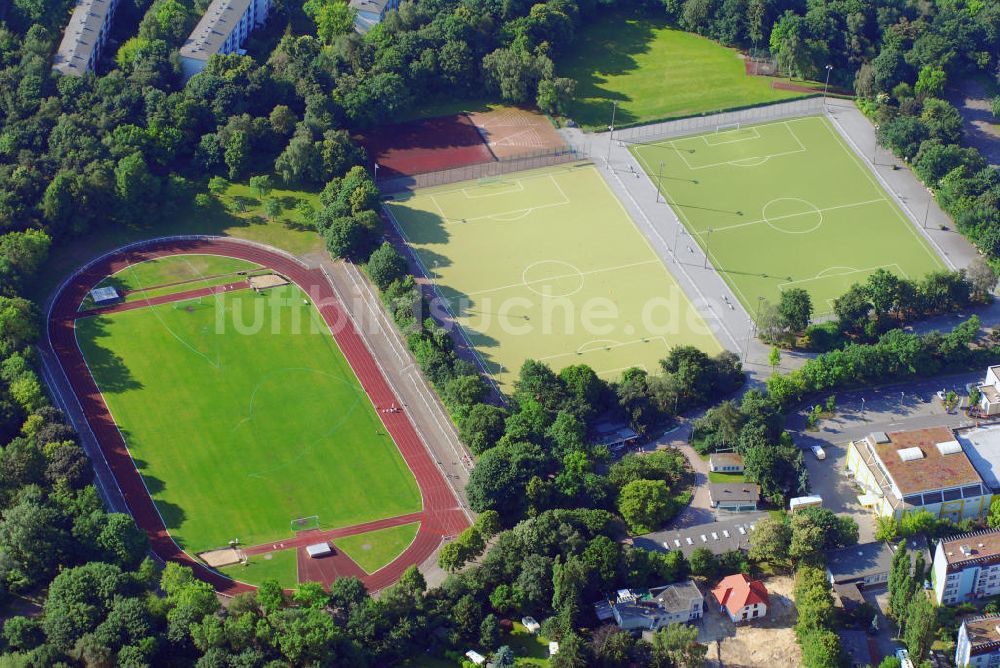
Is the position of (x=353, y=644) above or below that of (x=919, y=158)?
below

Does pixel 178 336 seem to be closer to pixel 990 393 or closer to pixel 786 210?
pixel 786 210

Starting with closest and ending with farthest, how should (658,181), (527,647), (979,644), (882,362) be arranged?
(979,644) → (527,647) → (882,362) → (658,181)

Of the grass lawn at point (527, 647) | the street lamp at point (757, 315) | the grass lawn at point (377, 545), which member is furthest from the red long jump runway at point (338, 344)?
the street lamp at point (757, 315)

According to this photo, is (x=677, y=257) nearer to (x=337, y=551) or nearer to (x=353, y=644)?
(x=337, y=551)

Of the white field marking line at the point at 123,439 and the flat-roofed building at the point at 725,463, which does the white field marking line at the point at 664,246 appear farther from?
the white field marking line at the point at 123,439

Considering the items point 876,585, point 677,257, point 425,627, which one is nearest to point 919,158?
point 677,257

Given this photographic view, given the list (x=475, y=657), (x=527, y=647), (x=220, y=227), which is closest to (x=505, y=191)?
(x=220, y=227)
